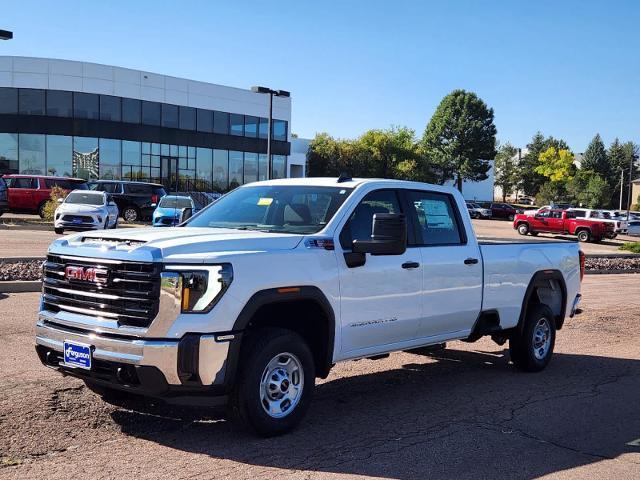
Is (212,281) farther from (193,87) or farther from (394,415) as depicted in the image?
(193,87)

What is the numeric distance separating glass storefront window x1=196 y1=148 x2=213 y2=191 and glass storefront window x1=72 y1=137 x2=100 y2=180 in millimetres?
8428

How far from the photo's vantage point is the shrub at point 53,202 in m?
29.1

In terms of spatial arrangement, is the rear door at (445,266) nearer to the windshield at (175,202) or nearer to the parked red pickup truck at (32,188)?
the windshield at (175,202)

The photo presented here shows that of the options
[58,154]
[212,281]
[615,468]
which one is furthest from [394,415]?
[58,154]

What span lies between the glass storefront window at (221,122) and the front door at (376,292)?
4944cm

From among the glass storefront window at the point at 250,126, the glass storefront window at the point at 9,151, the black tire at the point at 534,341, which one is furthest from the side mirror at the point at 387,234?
the glass storefront window at the point at 250,126

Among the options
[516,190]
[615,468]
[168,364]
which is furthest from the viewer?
[516,190]

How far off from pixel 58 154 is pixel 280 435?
148 feet

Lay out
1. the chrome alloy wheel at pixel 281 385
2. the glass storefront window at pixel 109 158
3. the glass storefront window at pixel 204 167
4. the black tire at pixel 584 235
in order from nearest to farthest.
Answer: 1. the chrome alloy wheel at pixel 281 385
2. the black tire at pixel 584 235
3. the glass storefront window at pixel 109 158
4. the glass storefront window at pixel 204 167

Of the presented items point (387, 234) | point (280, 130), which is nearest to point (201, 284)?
point (387, 234)

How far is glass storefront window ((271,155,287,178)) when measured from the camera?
58906 millimetres

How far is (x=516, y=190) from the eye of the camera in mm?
117188

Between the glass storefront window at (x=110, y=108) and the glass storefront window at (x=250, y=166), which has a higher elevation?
the glass storefront window at (x=110, y=108)

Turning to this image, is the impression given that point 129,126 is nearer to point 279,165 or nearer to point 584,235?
point 279,165
